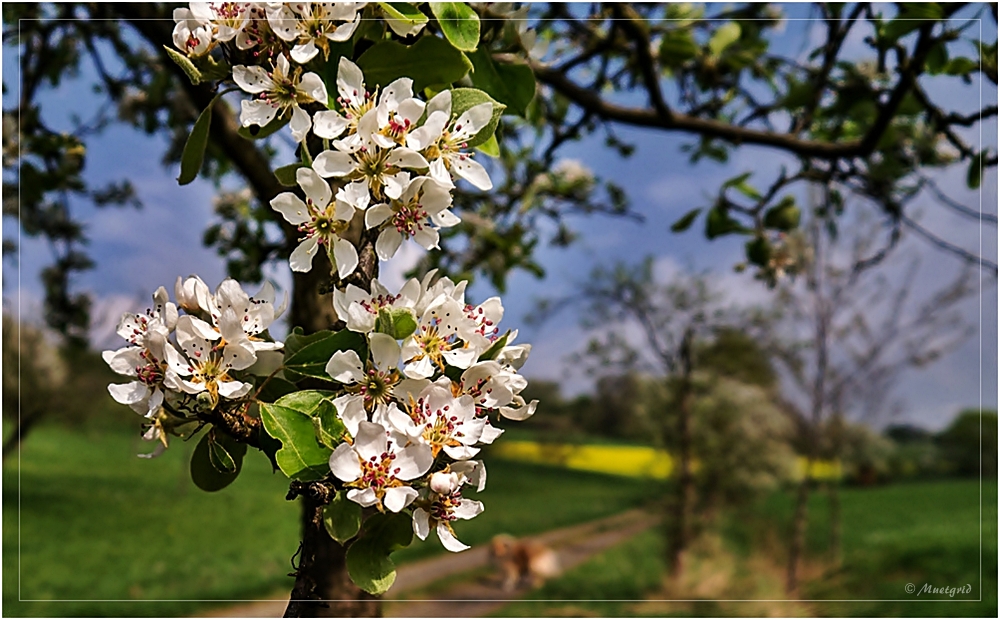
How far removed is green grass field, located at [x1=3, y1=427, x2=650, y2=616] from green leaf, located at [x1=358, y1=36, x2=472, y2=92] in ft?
10.2

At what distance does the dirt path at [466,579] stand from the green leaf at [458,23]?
2.91 metres

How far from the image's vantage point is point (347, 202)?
1.37 feet

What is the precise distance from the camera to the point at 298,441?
0.40m

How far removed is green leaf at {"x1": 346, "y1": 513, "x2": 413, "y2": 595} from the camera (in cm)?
41

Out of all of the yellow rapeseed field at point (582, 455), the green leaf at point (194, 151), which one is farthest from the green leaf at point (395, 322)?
the yellow rapeseed field at point (582, 455)

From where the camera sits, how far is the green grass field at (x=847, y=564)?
3.88 metres

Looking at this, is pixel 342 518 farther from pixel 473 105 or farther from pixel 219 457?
pixel 473 105

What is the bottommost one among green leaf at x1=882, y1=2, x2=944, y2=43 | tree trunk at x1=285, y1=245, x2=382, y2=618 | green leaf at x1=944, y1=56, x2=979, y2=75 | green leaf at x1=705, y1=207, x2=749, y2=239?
tree trunk at x1=285, y1=245, x2=382, y2=618

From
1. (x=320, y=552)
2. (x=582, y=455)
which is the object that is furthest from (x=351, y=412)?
(x=582, y=455)

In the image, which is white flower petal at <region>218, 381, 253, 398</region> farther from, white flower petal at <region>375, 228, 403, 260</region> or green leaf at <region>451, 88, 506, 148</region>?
green leaf at <region>451, 88, 506, 148</region>

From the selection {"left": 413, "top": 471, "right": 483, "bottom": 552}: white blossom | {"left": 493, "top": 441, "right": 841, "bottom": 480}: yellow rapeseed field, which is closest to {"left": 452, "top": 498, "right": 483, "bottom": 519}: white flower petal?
{"left": 413, "top": 471, "right": 483, "bottom": 552}: white blossom

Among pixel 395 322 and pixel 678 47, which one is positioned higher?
pixel 678 47

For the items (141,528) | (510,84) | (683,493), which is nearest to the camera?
(510,84)

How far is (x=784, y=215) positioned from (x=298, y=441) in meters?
1.08
